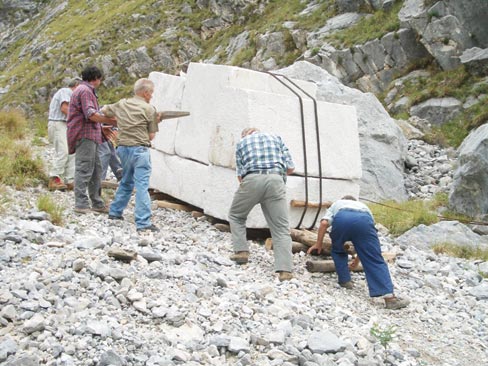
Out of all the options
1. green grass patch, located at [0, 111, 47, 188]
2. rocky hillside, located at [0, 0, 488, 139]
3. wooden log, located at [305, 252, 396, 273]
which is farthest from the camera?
rocky hillside, located at [0, 0, 488, 139]

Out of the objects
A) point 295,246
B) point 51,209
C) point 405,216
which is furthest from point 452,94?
point 51,209

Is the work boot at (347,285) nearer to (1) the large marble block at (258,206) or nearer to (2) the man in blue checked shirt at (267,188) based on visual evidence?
(2) the man in blue checked shirt at (267,188)

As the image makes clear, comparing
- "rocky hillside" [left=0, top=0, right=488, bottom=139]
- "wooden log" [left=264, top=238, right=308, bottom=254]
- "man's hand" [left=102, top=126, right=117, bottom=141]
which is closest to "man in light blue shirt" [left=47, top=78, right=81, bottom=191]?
"man's hand" [left=102, top=126, right=117, bottom=141]

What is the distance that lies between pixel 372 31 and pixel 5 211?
19005 millimetres

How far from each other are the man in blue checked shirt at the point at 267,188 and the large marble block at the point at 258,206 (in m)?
1.03

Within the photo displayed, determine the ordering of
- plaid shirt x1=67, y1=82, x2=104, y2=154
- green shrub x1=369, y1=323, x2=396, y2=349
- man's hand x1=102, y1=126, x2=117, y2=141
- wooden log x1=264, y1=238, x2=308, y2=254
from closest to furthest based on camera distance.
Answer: green shrub x1=369, y1=323, x2=396, y2=349 → wooden log x1=264, y1=238, x2=308, y2=254 → plaid shirt x1=67, y1=82, x2=104, y2=154 → man's hand x1=102, y1=126, x2=117, y2=141

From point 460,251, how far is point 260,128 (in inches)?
140

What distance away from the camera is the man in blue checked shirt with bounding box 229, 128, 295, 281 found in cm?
620

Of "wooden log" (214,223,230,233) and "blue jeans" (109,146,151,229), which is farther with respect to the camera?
"wooden log" (214,223,230,233)

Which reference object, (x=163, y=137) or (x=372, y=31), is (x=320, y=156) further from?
(x=372, y=31)

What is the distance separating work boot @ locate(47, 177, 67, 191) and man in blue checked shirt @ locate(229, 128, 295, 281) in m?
3.82

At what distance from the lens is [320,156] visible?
7.81 metres

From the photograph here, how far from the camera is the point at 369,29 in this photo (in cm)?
2347

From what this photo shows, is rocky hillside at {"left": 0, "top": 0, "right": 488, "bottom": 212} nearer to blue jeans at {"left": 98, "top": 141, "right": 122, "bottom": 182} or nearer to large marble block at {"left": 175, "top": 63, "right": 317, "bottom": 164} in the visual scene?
blue jeans at {"left": 98, "top": 141, "right": 122, "bottom": 182}
